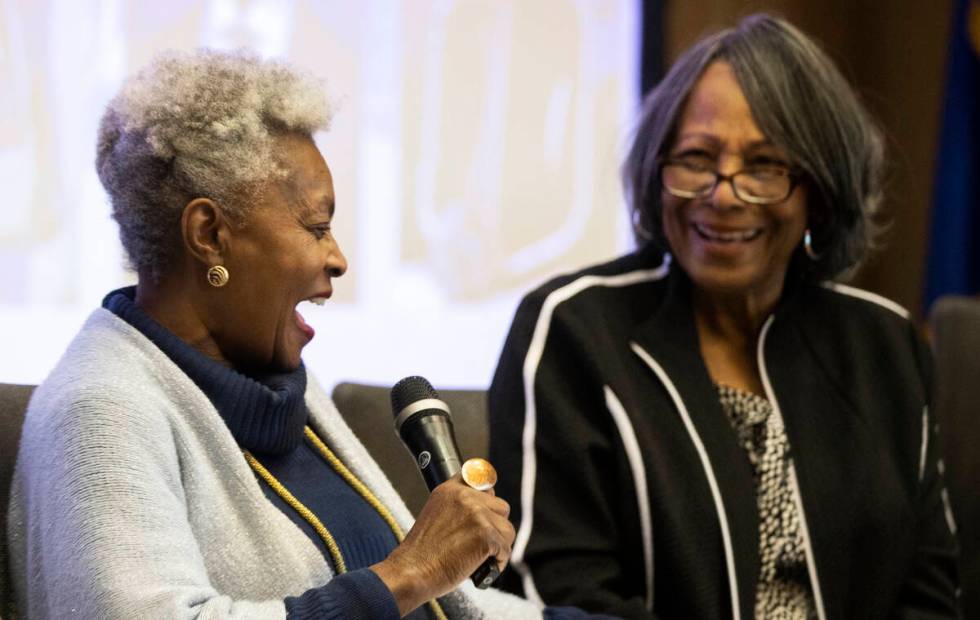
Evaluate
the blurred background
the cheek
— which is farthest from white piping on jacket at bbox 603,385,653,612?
the blurred background

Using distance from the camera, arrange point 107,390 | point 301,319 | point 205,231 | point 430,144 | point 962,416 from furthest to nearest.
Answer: point 430,144, point 962,416, point 301,319, point 205,231, point 107,390

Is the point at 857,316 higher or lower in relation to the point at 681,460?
higher

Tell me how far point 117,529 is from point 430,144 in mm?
2509

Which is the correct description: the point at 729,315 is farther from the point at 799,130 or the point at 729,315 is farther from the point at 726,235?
the point at 799,130

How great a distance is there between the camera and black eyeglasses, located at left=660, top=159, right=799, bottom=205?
2049mm

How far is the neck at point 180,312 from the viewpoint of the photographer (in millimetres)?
1476

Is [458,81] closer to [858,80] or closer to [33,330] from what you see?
[33,330]

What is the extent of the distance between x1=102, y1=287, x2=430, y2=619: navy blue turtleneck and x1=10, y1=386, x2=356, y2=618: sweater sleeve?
105mm

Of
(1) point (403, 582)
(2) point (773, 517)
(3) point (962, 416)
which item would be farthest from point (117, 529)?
(3) point (962, 416)

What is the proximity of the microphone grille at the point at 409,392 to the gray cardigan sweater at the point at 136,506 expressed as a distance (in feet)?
0.60

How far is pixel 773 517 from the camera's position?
1.96m

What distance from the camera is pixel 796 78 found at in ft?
6.88

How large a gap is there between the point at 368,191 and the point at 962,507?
68.3 inches

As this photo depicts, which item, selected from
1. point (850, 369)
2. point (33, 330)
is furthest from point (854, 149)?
point (33, 330)
